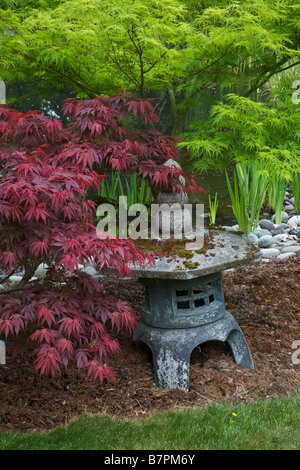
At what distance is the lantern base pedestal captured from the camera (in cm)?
308

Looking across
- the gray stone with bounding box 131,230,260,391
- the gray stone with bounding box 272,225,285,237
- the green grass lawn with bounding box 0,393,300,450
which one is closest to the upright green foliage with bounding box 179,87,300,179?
the gray stone with bounding box 131,230,260,391

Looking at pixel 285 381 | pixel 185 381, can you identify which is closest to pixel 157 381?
pixel 185 381

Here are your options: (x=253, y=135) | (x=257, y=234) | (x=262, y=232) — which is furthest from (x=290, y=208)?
(x=253, y=135)

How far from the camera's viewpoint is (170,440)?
8.27 feet

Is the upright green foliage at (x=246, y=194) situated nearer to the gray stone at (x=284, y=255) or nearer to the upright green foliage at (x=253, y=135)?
the gray stone at (x=284, y=255)

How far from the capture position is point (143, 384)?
3.13 meters

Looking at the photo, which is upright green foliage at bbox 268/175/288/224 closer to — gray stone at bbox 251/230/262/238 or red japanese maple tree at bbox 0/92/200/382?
gray stone at bbox 251/230/262/238

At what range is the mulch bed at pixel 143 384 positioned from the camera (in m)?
2.88

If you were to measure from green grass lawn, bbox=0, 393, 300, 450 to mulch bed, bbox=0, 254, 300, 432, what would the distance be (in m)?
0.14

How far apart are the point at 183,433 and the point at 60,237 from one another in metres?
1.21

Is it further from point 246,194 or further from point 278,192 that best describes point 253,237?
point 278,192

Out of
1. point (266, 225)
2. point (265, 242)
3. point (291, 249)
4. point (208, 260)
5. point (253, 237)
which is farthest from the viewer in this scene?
point (266, 225)

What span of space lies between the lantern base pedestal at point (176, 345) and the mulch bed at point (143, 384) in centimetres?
8
